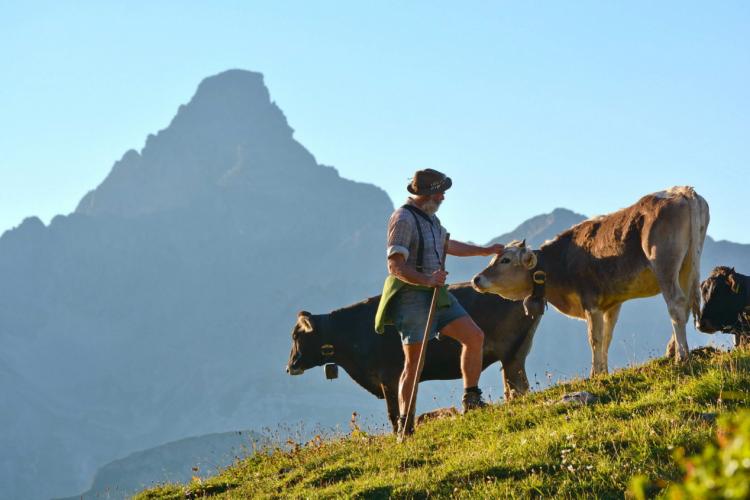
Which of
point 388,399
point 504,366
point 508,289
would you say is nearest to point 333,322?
point 388,399

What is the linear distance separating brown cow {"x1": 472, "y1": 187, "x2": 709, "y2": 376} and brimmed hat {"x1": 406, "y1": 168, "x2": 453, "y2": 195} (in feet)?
9.35

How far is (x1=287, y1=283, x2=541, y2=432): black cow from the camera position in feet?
54.7

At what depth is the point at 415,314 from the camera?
36.5 ft

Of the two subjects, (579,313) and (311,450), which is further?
(579,313)

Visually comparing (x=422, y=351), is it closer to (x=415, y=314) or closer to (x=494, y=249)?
(x=415, y=314)

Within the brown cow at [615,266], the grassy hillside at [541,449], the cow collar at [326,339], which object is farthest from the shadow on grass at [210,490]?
the cow collar at [326,339]

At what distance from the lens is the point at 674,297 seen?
12031mm

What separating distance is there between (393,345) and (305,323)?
231 cm

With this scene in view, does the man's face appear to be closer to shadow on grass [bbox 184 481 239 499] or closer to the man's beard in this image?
the man's beard

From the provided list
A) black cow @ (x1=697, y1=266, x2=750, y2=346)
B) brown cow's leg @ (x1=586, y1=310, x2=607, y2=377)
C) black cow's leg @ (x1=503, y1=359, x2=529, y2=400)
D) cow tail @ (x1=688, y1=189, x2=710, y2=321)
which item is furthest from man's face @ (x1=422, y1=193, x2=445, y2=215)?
black cow's leg @ (x1=503, y1=359, x2=529, y2=400)

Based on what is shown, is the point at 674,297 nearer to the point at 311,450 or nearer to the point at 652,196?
the point at 652,196

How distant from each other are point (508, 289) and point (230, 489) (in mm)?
5385

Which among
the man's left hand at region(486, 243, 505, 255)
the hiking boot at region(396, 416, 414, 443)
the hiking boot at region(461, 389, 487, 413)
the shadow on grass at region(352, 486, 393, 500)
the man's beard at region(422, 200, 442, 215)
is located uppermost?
the man's left hand at region(486, 243, 505, 255)

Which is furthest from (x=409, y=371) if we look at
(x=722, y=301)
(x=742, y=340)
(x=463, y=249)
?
(x=722, y=301)
